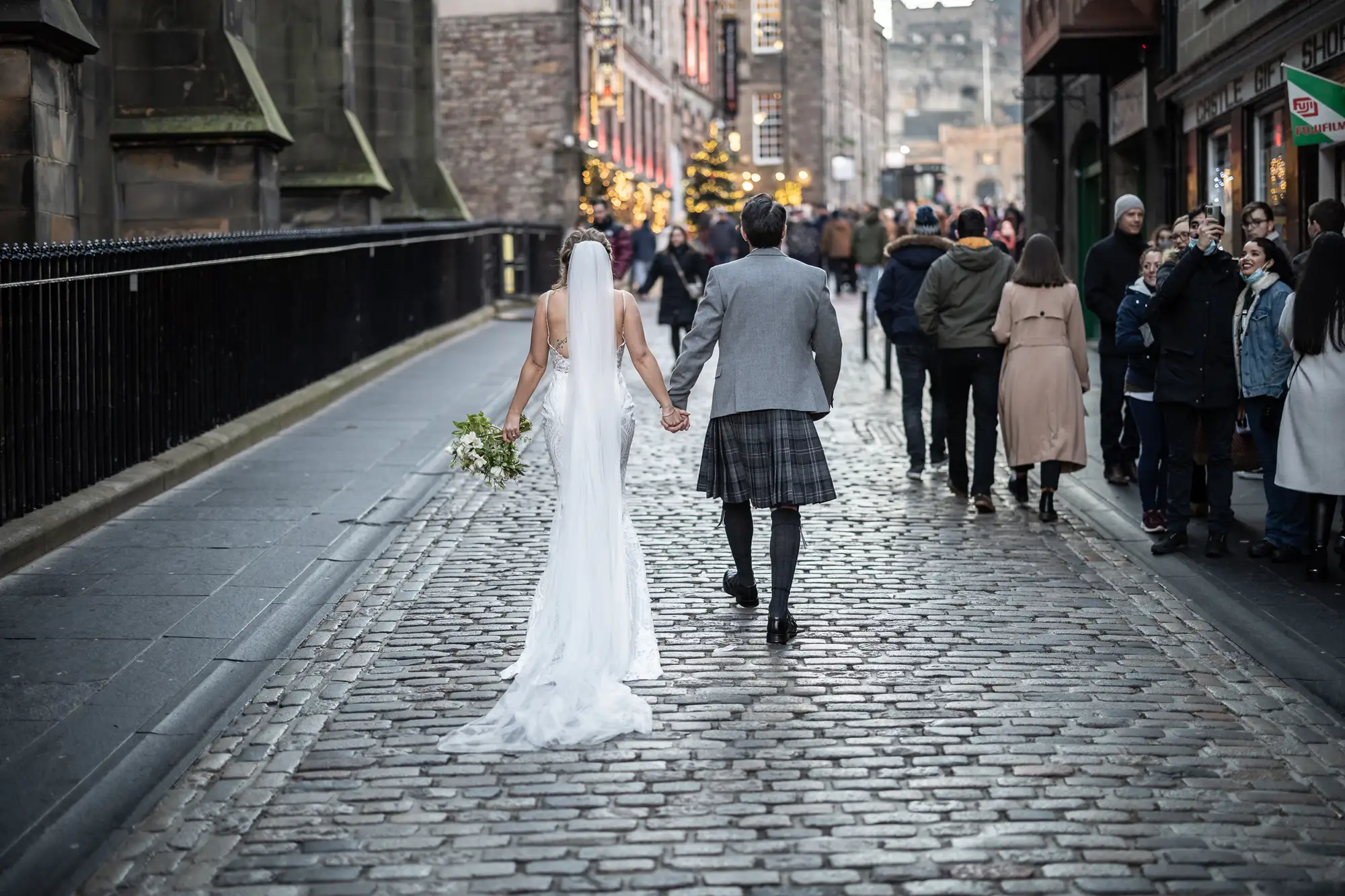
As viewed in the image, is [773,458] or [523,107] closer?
[773,458]

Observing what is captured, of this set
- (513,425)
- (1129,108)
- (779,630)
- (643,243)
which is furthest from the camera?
(643,243)

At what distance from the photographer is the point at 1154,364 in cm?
1077

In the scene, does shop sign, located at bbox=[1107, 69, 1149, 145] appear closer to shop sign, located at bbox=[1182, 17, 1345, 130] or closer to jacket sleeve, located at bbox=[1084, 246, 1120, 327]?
shop sign, located at bbox=[1182, 17, 1345, 130]

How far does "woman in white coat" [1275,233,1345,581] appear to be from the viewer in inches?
353

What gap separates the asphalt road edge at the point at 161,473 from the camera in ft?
31.7

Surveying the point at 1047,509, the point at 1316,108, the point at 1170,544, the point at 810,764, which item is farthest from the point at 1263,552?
the point at 810,764

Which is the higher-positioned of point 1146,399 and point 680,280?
point 680,280

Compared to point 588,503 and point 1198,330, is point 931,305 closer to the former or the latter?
point 1198,330

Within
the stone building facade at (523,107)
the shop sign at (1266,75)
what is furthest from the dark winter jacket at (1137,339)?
the stone building facade at (523,107)

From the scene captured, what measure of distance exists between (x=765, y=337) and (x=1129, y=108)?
648 inches

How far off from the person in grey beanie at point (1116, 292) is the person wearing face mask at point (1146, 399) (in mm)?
1415

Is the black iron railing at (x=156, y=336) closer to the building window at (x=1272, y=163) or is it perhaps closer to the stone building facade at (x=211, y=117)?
the stone building facade at (x=211, y=117)

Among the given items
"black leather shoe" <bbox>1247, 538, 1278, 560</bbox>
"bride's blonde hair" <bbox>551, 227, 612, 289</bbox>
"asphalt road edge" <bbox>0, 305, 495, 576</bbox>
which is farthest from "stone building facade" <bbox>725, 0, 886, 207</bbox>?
"bride's blonde hair" <bbox>551, 227, 612, 289</bbox>

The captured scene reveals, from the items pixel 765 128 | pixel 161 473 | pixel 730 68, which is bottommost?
pixel 161 473
